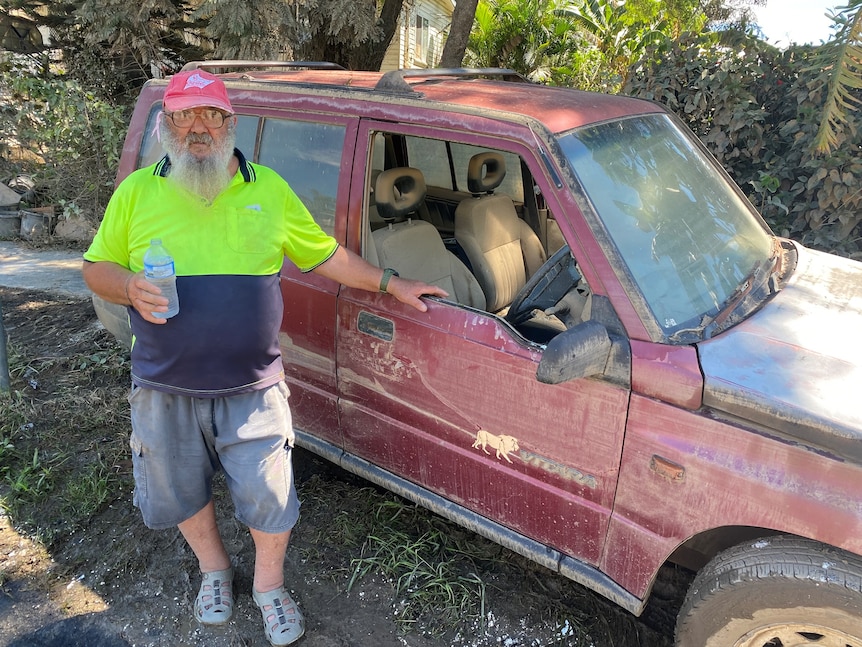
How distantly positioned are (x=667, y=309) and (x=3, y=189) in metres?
8.28

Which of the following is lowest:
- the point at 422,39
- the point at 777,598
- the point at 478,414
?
the point at 777,598

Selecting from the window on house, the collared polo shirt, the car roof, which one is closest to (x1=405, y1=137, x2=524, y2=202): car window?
the car roof

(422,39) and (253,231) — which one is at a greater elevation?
(422,39)

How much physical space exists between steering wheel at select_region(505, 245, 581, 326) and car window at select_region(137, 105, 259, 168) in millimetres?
1421

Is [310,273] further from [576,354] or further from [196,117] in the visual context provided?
[576,354]

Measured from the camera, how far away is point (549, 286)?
2.62 meters

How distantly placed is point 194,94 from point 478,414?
1444 mm

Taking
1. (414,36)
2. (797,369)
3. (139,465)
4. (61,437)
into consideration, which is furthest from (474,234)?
(414,36)

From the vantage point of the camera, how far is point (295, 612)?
2436 mm

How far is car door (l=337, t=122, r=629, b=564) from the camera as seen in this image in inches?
81.7

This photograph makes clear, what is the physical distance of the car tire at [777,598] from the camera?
1699mm

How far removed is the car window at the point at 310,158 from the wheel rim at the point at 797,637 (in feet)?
6.80

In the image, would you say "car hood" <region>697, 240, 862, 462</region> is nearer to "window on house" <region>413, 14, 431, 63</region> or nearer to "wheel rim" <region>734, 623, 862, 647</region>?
"wheel rim" <region>734, 623, 862, 647</region>

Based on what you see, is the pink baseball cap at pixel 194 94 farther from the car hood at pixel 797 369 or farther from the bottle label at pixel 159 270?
the car hood at pixel 797 369
